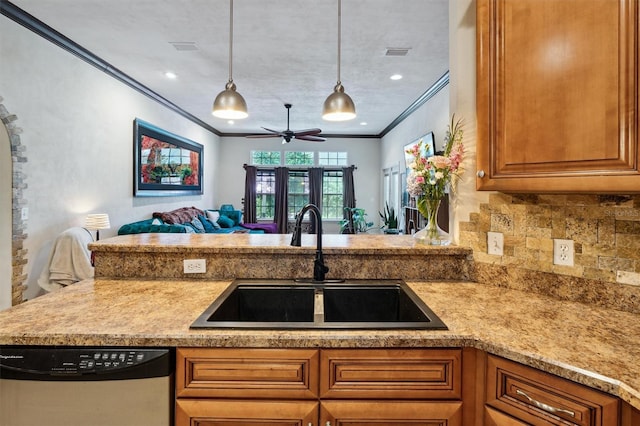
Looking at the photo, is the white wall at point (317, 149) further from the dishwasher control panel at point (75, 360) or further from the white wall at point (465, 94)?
the dishwasher control panel at point (75, 360)

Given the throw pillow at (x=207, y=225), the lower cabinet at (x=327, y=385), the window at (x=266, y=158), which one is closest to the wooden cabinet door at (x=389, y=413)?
the lower cabinet at (x=327, y=385)

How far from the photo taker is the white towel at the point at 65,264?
3.25 metres

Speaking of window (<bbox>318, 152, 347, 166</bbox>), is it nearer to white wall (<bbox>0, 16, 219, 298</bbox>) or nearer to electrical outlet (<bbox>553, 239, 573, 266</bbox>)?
white wall (<bbox>0, 16, 219, 298</bbox>)

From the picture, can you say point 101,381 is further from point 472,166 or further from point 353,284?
point 472,166

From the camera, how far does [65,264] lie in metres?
3.26

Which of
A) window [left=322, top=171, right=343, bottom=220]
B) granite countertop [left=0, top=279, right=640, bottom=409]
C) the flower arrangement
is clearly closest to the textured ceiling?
the flower arrangement

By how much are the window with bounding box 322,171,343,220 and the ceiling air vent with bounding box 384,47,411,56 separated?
204 inches

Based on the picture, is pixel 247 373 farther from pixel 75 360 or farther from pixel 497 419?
pixel 497 419

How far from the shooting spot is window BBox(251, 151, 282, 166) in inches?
348

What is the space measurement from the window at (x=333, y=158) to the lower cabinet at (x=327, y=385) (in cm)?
788

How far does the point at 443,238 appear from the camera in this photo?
5.99 feet

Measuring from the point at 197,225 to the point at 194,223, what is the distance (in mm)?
63

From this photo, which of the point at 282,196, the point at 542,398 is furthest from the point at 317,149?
the point at 542,398

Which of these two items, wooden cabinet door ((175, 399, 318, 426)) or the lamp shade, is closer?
wooden cabinet door ((175, 399, 318, 426))
